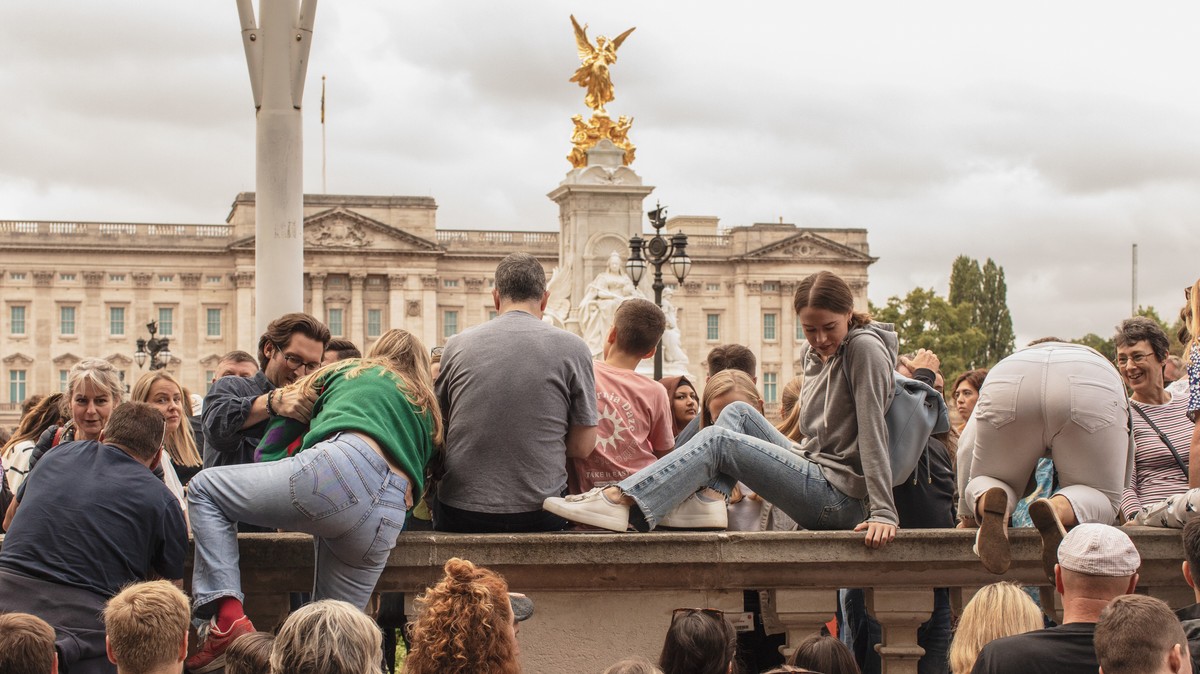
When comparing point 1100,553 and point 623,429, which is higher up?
point 623,429

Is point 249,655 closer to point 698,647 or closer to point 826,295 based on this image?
point 698,647

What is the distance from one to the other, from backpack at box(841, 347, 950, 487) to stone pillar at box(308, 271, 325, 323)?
2943 inches

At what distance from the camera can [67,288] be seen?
78125mm

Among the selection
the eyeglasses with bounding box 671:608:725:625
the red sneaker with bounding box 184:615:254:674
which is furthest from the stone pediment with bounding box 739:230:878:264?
the red sneaker with bounding box 184:615:254:674

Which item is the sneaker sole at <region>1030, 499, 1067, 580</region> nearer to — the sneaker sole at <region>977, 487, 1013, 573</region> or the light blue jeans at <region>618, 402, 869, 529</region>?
the sneaker sole at <region>977, 487, 1013, 573</region>

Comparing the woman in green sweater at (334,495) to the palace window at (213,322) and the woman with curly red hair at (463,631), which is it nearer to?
the woman with curly red hair at (463,631)

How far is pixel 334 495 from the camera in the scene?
529cm

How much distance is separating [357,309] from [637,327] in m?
74.5

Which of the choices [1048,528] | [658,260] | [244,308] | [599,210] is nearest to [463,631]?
[1048,528]

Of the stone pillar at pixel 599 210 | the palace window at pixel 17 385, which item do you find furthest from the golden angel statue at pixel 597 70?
the palace window at pixel 17 385

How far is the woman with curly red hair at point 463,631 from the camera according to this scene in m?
4.33

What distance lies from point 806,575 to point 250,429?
7.89 feet

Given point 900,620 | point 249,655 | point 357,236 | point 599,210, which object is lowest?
point 900,620

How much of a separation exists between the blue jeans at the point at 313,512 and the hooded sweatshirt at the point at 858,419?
1795 mm
